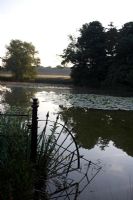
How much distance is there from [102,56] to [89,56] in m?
1.86

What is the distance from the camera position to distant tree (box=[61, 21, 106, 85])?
155ft

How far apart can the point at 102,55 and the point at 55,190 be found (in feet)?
138

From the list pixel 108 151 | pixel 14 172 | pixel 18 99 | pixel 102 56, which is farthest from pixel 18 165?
pixel 102 56

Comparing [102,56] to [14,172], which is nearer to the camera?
[14,172]

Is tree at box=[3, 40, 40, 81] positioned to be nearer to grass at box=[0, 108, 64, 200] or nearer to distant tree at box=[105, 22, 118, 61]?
distant tree at box=[105, 22, 118, 61]

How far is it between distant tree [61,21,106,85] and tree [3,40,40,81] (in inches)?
702

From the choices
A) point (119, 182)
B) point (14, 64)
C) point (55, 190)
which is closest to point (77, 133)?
point (119, 182)

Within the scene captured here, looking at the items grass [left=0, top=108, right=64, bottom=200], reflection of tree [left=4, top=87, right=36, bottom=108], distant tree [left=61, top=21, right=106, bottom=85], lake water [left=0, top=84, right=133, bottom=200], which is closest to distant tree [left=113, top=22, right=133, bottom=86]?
distant tree [left=61, top=21, right=106, bottom=85]

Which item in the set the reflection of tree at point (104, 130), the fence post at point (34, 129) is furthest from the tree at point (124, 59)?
the fence post at point (34, 129)

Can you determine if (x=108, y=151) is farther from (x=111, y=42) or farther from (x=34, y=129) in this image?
(x=111, y=42)

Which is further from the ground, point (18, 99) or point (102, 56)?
point (102, 56)

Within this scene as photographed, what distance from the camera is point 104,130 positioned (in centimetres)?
1286

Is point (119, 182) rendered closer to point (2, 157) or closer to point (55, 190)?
point (55, 190)

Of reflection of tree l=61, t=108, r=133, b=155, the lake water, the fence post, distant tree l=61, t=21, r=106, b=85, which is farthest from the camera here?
distant tree l=61, t=21, r=106, b=85
